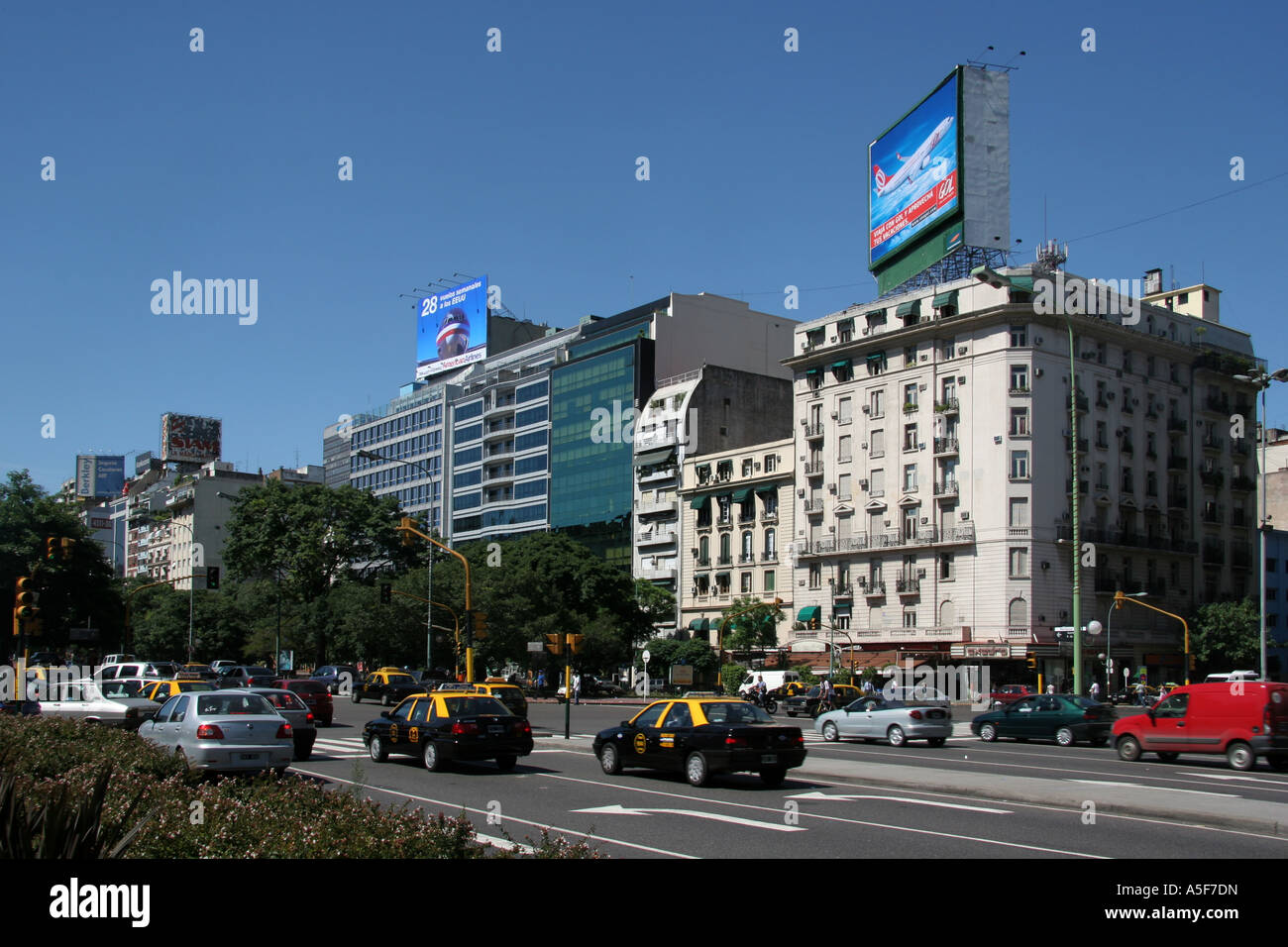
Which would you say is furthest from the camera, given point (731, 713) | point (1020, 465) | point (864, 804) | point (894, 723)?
point (1020, 465)

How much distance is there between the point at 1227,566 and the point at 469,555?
52.6 meters

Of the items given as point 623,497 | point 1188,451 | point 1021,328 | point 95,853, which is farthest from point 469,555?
point 95,853

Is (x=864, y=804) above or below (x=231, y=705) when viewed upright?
below

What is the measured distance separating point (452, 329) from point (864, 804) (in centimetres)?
11084

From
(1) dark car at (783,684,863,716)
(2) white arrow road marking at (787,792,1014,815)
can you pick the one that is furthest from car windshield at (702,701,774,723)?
(1) dark car at (783,684,863,716)

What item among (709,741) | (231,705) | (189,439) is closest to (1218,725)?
(709,741)

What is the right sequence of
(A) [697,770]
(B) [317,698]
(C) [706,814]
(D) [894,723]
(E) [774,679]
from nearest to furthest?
(C) [706,814] → (A) [697,770] → (D) [894,723] → (B) [317,698] → (E) [774,679]

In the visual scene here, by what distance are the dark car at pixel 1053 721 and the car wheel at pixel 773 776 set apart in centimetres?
1503

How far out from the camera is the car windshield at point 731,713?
18.6m

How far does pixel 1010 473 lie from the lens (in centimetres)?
6612

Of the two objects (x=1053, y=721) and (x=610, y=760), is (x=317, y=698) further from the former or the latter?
(x=1053, y=721)

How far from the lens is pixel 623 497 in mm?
99062

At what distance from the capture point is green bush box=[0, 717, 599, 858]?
6688 millimetres
